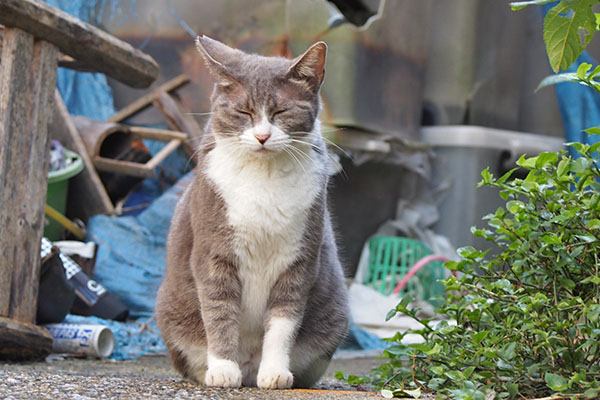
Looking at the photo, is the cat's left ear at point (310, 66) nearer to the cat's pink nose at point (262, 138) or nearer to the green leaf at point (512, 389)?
the cat's pink nose at point (262, 138)

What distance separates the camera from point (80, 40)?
10.5ft

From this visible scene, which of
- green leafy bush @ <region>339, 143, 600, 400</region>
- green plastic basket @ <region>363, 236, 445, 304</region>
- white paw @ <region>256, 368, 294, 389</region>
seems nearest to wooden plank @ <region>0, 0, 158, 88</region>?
white paw @ <region>256, 368, 294, 389</region>

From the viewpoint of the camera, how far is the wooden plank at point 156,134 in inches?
211

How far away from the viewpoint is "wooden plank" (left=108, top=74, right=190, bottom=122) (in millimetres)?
5574

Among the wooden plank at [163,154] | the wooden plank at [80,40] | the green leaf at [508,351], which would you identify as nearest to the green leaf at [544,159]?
the green leaf at [508,351]

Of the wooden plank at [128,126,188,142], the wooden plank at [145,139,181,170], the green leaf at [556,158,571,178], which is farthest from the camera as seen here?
the wooden plank at [128,126,188,142]

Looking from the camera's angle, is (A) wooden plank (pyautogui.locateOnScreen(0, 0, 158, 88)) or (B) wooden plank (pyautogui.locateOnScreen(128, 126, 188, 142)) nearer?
(A) wooden plank (pyautogui.locateOnScreen(0, 0, 158, 88))

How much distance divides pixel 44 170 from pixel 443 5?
4.49 m

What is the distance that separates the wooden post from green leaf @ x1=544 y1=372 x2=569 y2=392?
2.24 meters

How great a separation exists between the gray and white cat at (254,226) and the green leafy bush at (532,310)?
0.38 metres

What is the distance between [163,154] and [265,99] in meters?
3.14

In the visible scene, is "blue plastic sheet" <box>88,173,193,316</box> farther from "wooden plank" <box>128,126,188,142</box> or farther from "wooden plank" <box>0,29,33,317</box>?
"wooden plank" <box>0,29,33,317</box>

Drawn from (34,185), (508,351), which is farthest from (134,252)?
(508,351)

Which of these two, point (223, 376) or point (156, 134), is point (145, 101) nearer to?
point (156, 134)
